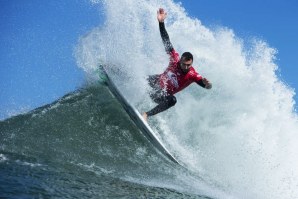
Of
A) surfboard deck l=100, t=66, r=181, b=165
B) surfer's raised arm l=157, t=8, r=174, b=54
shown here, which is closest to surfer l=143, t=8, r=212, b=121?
surfer's raised arm l=157, t=8, r=174, b=54

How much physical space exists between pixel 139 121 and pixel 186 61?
6.58 ft

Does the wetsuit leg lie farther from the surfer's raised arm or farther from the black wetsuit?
the surfer's raised arm

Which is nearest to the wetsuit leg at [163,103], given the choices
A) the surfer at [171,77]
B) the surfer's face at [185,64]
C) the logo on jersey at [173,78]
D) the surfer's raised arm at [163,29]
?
the surfer at [171,77]

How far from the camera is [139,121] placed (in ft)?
31.5

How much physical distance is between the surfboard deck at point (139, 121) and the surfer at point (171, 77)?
9.0 inches

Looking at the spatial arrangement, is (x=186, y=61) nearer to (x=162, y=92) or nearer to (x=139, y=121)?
(x=162, y=92)

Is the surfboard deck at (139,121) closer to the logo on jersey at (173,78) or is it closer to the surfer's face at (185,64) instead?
the logo on jersey at (173,78)

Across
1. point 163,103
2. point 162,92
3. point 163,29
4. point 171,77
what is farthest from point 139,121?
point 163,29

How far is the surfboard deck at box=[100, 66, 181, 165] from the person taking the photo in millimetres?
9234

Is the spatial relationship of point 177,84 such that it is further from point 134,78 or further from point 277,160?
point 277,160

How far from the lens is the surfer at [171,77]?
9203 millimetres

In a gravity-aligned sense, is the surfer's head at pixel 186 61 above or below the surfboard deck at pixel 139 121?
above

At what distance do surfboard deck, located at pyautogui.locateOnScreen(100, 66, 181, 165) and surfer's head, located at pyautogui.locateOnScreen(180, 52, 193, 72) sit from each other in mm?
1688

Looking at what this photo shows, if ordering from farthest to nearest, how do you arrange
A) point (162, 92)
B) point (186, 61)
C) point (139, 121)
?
point (162, 92) → point (139, 121) → point (186, 61)
